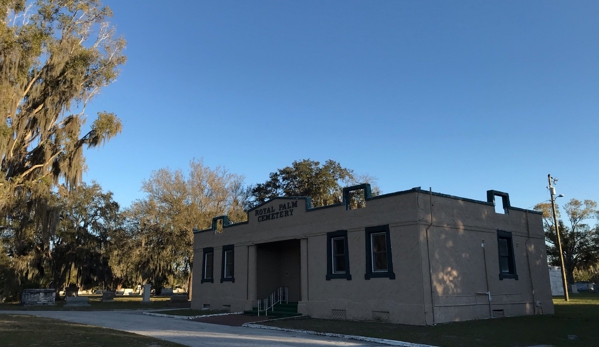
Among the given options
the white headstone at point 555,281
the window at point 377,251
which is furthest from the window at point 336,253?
the white headstone at point 555,281

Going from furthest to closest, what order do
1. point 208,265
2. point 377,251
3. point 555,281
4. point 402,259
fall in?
1. point 555,281
2. point 208,265
3. point 377,251
4. point 402,259

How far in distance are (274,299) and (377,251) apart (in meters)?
7.56

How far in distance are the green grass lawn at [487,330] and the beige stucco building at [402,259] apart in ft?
3.23

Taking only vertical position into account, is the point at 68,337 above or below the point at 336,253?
below

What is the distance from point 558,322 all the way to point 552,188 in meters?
22.3

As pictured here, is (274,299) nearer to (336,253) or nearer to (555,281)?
(336,253)

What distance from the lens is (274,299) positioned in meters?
23.0

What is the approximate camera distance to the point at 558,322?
1633 cm

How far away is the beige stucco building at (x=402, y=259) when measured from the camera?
16469 millimetres

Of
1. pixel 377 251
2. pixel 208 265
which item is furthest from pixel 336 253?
pixel 208 265

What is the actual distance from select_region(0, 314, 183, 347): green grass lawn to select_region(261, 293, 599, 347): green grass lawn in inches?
225

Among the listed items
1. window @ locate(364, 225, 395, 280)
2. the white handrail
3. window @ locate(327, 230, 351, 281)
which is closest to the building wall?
window @ locate(364, 225, 395, 280)

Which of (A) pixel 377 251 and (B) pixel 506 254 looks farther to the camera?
(B) pixel 506 254

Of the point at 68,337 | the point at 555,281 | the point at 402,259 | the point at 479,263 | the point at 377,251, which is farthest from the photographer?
the point at 555,281
